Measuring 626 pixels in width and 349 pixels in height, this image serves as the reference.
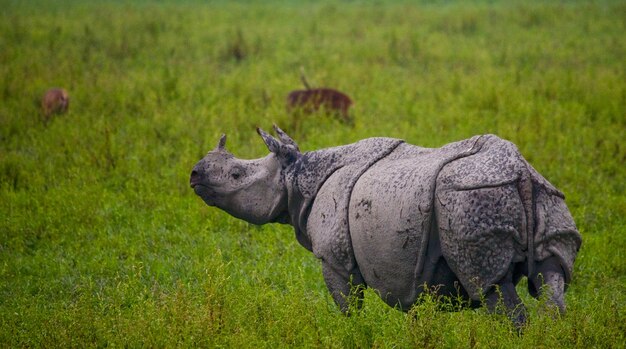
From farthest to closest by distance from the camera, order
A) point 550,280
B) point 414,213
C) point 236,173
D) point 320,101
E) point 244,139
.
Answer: point 320,101 → point 244,139 → point 236,173 → point 414,213 → point 550,280

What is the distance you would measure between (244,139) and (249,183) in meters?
5.34

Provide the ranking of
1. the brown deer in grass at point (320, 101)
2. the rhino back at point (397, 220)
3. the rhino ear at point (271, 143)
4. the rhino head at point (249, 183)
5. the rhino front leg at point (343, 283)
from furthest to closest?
1. the brown deer in grass at point (320, 101)
2. the rhino head at point (249, 183)
3. the rhino ear at point (271, 143)
4. the rhino front leg at point (343, 283)
5. the rhino back at point (397, 220)

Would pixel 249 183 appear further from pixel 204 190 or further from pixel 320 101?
pixel 320 101

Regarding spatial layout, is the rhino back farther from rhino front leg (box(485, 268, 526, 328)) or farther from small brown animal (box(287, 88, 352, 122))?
small brown animal (box(287, 88, 352, 122))

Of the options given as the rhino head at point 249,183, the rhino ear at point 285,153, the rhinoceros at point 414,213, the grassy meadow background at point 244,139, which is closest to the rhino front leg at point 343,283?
the rhinoceros at point 414,213

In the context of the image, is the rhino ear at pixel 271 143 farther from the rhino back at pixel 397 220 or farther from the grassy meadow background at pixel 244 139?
the grassy meadow background at pixel 244 139

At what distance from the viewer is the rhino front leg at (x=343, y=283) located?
4.85 m

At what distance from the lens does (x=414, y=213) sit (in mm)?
4434

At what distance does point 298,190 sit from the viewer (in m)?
5.11

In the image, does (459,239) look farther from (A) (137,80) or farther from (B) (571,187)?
(A) (137,80)

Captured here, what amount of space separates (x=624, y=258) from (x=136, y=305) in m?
3.92

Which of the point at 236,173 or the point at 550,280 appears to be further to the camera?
the point at 236,173

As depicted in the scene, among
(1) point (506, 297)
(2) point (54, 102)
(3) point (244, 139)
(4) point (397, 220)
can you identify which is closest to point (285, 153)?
(4) point (397, 220)

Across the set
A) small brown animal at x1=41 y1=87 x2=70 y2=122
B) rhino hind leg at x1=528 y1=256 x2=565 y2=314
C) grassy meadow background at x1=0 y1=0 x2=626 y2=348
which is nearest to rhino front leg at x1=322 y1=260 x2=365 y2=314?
grassy meadow background at x1=0 y1=0 x2=626 y2=348
